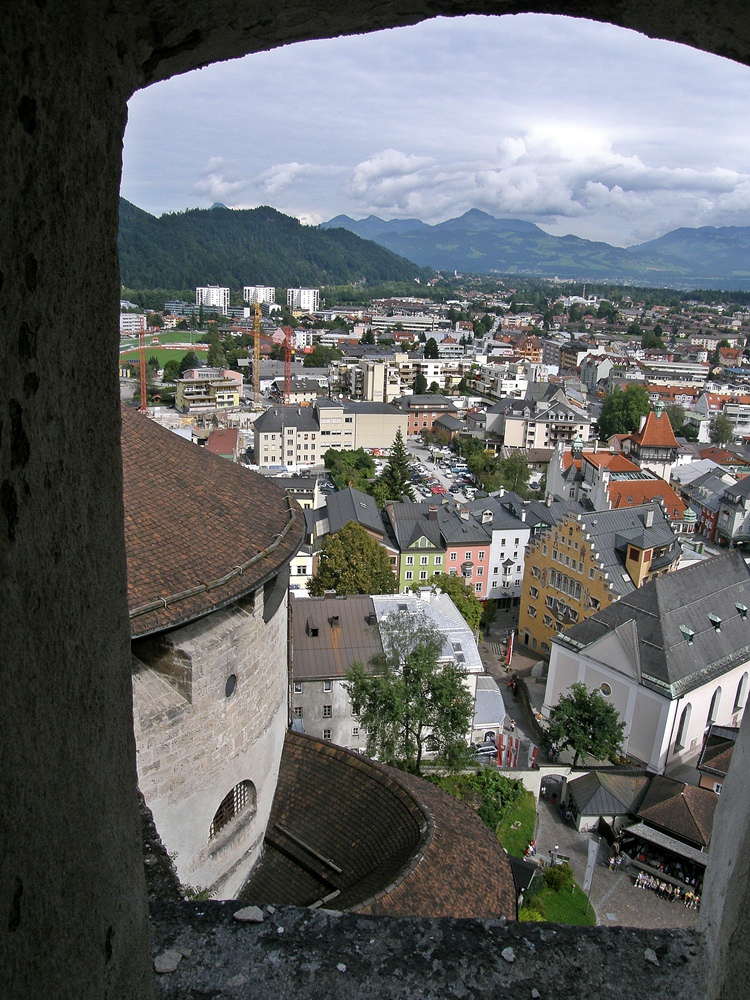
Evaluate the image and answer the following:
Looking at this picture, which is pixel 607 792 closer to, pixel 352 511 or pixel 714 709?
pixel 714 709

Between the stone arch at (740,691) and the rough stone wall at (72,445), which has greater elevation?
the rough stone wall at (72,445)

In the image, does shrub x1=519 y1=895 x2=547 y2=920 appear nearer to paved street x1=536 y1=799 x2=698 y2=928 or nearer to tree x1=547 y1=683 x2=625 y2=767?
paved street x1=536 y1=799 x2=698 y2=928

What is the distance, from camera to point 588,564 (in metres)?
27.1

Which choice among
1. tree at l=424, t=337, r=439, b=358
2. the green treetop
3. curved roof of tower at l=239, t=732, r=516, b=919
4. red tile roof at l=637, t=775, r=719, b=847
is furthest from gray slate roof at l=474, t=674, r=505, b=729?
tree at l=424, t=337, r=439, b=358

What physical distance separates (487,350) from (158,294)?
10672cm

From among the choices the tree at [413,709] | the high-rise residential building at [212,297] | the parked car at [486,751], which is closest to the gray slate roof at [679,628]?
the parked car at [486,751]

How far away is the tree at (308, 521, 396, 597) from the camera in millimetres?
27266

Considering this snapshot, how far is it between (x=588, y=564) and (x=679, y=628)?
5.70 metres

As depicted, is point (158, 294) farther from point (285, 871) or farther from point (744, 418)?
point (285, 871)

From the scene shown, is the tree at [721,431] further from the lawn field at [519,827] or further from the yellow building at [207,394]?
the lawn field at [519,827]

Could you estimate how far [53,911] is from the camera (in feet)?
4.28

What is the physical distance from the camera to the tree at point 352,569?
2727 cm

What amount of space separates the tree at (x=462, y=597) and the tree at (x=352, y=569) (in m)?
1.40

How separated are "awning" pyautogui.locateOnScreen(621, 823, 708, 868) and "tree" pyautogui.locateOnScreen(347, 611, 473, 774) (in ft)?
15.2
